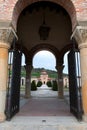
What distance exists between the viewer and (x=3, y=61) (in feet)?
16.1

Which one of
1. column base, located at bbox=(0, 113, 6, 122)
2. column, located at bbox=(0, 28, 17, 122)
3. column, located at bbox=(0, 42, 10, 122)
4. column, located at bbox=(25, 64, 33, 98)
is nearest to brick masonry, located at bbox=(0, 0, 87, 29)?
column, located at bbox=(0, 28, 17, 122)

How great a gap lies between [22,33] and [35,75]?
4688 centimetres

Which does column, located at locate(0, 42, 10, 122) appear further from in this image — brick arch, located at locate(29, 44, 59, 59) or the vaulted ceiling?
brick arch, located at locate(29, 44, 59, 59)

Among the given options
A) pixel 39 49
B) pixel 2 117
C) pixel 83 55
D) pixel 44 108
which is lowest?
pixel 44 108

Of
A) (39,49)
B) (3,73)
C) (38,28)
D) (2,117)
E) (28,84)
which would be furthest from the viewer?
(39,49)

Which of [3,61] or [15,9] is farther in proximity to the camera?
[15,9]

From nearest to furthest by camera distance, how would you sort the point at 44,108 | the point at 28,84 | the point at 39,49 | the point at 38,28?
the point at 44,108 < the point at 38,28 < the point at 28,84 < the point at 39,49

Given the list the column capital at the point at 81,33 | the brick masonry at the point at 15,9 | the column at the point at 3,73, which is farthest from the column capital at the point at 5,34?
the column capital at the point at 81,33

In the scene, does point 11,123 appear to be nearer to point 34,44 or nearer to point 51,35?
point 51,35

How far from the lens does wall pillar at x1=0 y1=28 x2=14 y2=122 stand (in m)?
4.71

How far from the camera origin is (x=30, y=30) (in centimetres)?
1127

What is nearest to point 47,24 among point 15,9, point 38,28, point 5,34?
point 38,28

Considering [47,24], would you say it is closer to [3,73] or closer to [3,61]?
[3,61]

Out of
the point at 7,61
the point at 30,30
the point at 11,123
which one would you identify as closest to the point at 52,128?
the point at 11,123
